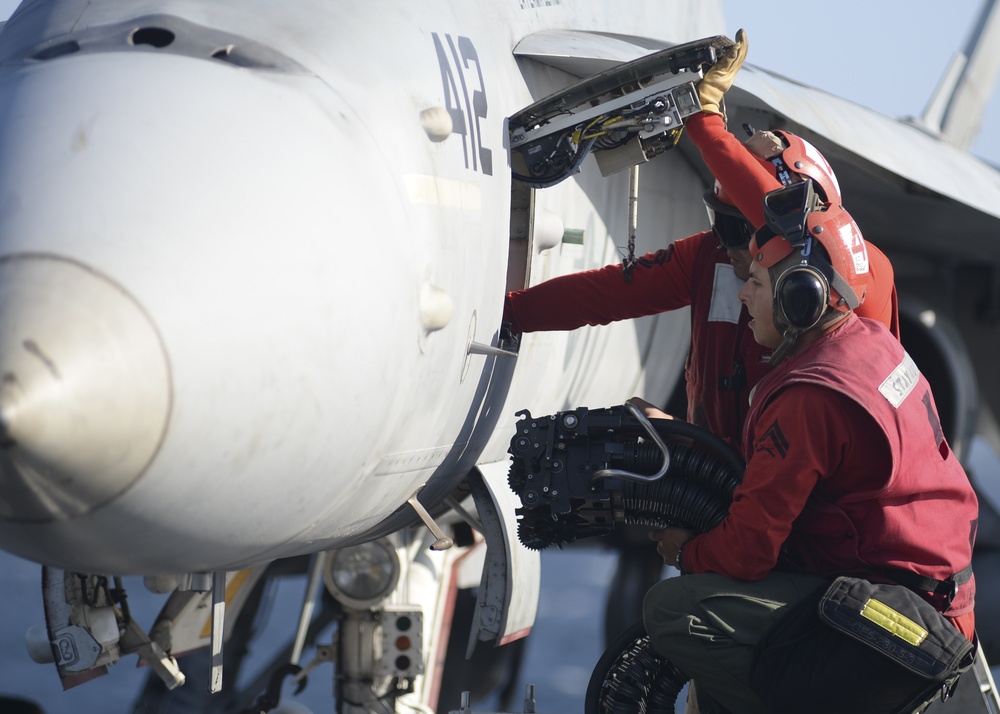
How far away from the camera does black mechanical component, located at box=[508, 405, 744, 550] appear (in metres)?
2.79

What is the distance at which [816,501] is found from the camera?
2.61m

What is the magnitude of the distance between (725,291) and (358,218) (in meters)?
1.41

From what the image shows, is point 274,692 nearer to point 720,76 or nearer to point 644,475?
point 644,475

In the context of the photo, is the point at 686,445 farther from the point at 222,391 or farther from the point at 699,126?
the point at 222,391

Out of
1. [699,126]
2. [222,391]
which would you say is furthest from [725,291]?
[222,391]

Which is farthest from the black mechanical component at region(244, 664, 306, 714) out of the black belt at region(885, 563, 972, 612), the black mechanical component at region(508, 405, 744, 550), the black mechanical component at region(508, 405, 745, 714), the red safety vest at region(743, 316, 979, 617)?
the black belt at region(885, 563, 972, 612)

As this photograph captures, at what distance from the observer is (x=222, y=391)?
1.93 meters

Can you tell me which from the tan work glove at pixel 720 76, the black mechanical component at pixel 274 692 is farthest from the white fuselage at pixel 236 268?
the black mechanical component at pixel 274 692

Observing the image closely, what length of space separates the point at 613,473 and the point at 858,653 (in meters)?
0.64

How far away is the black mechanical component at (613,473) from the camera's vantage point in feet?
9.14

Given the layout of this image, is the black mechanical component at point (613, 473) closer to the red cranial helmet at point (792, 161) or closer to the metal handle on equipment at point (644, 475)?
the metal handle on equipment at point (644, 475)

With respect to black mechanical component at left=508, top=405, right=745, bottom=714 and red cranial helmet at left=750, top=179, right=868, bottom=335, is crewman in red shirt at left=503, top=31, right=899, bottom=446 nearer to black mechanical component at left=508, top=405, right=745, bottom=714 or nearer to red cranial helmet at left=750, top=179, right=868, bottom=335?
red cranial helmet at left=750, top=179, right=868, bottom=335

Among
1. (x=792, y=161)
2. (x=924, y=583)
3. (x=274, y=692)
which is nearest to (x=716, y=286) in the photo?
(x=792, y=161)

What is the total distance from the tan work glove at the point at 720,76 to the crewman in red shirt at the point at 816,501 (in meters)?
0.36
